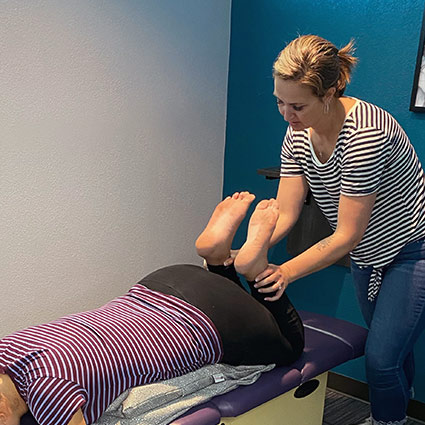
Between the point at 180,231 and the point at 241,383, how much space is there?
1141mm

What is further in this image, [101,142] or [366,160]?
[101,142]

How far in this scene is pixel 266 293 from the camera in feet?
5.47

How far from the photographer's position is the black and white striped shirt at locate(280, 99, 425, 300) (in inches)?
61.2

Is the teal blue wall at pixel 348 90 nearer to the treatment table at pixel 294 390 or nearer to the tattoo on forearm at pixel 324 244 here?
the treatment table at pixel 294 390

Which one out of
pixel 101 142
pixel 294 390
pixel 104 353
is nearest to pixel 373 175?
pixel 294 390

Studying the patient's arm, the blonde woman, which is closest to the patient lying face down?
the patient's arm

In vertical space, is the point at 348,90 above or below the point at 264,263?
above

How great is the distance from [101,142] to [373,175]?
3.78 feet

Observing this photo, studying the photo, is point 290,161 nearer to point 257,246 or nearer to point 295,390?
point 257,246

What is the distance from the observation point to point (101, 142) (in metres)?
2.26

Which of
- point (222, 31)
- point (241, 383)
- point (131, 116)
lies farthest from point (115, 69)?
point (241, 383)

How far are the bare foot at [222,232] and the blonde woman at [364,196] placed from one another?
12 centimetres

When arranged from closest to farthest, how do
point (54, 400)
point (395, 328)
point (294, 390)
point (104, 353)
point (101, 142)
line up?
1. point (54, 400)
2. point (104, 353)
3. point (395, 328)
4. point (294, 390)
5. point (101, 142)

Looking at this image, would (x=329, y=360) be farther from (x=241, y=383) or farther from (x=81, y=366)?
(x=81, y=366)
